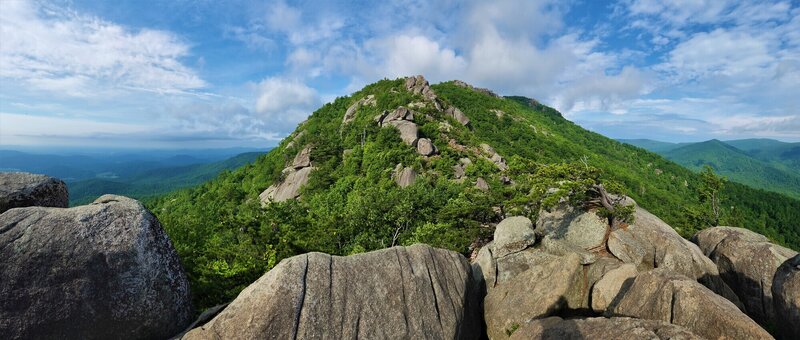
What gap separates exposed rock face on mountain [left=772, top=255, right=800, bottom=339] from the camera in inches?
593

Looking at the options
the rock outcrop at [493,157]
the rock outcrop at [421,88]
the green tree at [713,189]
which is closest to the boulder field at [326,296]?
the green tree at [713,189]

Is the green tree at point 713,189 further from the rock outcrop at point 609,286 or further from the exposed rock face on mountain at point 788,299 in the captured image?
the rock outcrop at point 609,286

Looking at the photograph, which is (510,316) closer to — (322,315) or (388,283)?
(388,283)

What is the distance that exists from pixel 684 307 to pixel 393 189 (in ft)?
142

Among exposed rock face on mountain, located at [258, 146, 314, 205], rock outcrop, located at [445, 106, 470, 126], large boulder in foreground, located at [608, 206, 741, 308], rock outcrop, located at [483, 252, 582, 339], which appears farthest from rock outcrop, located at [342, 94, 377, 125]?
rock outcrop, located at [483, 252, 582, 339]

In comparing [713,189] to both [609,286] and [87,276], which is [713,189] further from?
[87,276]

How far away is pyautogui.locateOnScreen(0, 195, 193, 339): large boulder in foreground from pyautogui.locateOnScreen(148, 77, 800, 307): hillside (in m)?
6.19

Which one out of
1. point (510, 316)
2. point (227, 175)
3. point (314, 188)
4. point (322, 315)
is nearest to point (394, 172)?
point (314, 188)

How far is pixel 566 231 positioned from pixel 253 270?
21.5m

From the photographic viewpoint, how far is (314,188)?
64312 millimetres

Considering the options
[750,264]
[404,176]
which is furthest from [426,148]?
[750,264]

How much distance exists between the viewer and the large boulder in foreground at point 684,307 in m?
11.3

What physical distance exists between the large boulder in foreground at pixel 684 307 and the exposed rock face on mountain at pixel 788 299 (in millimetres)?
5482

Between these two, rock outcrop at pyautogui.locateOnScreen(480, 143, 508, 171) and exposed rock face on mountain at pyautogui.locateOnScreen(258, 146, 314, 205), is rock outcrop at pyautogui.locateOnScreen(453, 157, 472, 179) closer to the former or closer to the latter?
rock outcrop at pyautogui.locateOnScreen(480, 143, 508, 171)
